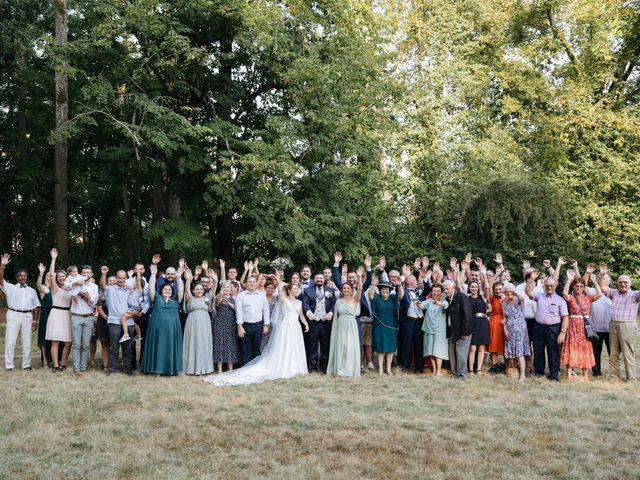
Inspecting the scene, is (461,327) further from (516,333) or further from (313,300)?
(313,300)

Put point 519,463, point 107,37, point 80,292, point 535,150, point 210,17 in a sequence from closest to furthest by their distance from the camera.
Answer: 1. point 519,463
2. point 80,292
3. point 107,37
4. point 210,17
5. point 535,150

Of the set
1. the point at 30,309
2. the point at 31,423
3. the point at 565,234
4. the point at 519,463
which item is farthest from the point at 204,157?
the point at 519,463

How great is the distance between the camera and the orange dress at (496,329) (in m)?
11.6

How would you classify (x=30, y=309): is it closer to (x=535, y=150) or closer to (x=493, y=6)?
(x=535, y=150)

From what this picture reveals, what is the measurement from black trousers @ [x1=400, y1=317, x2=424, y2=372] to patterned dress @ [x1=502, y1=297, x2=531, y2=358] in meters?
1.44

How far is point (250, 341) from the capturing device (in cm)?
1180

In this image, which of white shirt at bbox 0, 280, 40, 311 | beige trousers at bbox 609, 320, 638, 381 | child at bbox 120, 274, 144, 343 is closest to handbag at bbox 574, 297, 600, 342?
beige trousers at bbox 609, 320, 638, 381

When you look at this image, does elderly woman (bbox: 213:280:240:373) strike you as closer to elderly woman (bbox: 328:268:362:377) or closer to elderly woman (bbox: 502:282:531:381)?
elderly woman (bbox: 328:268:362:377)

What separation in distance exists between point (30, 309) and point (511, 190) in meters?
13.9

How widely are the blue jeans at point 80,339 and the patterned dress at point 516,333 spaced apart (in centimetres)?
699

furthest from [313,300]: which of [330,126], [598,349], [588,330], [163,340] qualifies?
[330,126]

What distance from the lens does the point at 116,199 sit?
27984 millimetres

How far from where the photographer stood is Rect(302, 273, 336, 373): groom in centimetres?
1188

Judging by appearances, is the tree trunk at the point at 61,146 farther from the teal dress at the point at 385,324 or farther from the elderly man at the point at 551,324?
the elderly man at the point at 551,324
